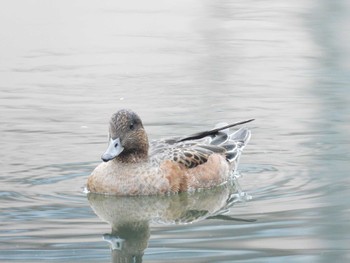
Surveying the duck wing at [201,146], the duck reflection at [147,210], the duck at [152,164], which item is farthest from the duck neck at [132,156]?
the duck reflection at [147,210]

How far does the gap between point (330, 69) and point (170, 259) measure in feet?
22.9

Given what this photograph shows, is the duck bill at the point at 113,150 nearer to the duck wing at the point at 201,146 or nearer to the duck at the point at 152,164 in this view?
the duck at the point at 152,164

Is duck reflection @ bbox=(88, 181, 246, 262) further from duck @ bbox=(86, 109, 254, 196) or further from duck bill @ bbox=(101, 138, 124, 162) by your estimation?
duck bill @ bbox=(101, 138, 124, 162)

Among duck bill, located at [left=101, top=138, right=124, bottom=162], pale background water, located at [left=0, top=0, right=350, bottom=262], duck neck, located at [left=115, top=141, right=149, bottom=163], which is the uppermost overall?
duck bill, located at [left=101, top=138, right=124, bottom=162]

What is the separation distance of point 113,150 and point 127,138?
0.25 metres

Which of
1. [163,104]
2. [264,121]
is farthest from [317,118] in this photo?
[163,104]

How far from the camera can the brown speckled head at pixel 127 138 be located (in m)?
9.25

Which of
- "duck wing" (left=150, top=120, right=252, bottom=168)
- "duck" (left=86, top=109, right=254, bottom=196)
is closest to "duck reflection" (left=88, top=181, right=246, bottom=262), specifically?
"duck" (left=86, top=109, right=254, bottom=196)

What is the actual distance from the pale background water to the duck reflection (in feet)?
0.33

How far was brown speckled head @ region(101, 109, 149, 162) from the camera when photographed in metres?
9.25

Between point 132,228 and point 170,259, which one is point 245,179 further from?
point 170,259

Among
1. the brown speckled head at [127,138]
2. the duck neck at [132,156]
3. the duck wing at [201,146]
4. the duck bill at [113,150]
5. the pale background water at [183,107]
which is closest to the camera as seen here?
the pale background water at [183,107]

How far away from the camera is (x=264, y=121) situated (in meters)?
11.3

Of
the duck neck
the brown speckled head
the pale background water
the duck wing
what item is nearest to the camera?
the pale background water
